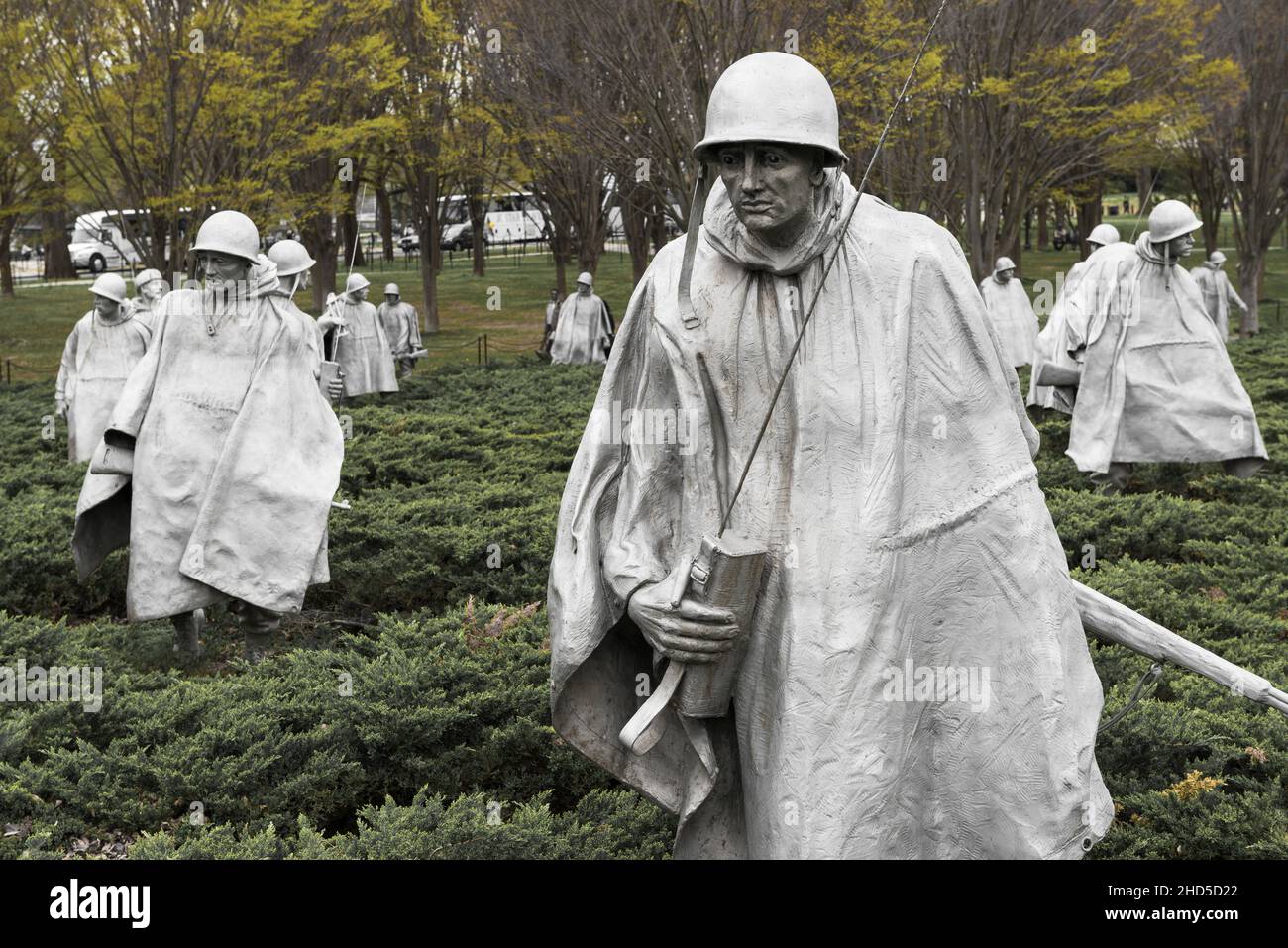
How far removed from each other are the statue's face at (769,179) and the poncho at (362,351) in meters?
20.1

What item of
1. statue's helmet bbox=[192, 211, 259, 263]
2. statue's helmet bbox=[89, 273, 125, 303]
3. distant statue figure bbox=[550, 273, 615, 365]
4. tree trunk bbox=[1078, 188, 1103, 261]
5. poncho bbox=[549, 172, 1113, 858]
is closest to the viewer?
poncho bbox=[549, 172, 1113, 858]

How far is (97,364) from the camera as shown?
659 inches

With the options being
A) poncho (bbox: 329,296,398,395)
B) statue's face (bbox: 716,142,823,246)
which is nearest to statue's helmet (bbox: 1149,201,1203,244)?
statue's face (bbox: 716,142,823,246)

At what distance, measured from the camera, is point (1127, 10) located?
79.6 feet

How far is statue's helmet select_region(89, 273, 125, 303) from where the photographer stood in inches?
664

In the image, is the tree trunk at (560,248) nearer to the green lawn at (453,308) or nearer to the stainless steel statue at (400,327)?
the green lawn at (453,308)

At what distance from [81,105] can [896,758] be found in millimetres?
20355

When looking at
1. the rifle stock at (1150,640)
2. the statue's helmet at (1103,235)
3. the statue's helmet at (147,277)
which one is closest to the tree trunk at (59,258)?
the statue's helmet at (147,277)

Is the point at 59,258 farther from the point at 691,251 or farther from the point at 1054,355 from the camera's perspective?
the point at 691,251

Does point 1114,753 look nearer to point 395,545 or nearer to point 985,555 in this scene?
point 985,555

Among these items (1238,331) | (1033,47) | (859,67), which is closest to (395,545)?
(859,67)

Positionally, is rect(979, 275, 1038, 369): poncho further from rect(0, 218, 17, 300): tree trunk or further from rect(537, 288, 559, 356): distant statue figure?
rect(0, 218, 17, 300): tree trunk

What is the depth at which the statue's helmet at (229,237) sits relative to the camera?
905 cm

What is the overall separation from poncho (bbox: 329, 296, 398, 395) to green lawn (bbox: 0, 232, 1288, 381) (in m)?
6.67
